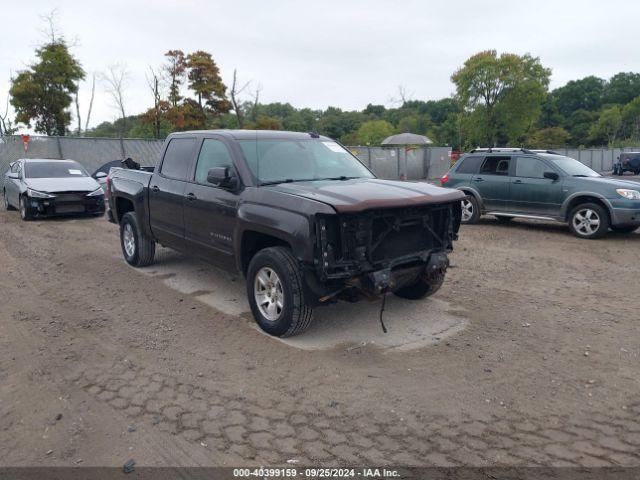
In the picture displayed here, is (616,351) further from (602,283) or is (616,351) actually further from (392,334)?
(602,283)

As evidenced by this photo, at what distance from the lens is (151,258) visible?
7629mm

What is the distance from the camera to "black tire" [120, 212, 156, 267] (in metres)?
7.46

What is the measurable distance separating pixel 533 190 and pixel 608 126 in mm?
75426

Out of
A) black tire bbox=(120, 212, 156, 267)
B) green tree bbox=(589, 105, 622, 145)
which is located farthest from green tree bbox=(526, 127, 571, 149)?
black tire bbox=(120, 212, 156, 267)

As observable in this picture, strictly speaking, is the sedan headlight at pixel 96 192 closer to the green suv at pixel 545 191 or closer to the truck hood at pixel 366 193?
the green suv at pixel 545 191

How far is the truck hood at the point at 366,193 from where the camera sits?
433cm

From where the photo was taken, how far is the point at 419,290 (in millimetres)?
5918

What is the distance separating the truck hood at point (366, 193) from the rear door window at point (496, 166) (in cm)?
639

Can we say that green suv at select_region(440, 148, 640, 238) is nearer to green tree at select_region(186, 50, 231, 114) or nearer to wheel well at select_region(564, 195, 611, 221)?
wheel well at select_region(564, 195, 611, 221)

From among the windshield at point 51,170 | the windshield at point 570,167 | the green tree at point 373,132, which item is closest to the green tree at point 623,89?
the green tree at point 373,132

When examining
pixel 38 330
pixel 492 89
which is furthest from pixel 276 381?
pixel 492 89

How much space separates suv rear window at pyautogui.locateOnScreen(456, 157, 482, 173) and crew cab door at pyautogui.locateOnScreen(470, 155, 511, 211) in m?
0.14

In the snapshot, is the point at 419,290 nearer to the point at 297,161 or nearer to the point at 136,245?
the point at 297,161

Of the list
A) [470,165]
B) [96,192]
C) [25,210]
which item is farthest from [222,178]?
[25,210]
